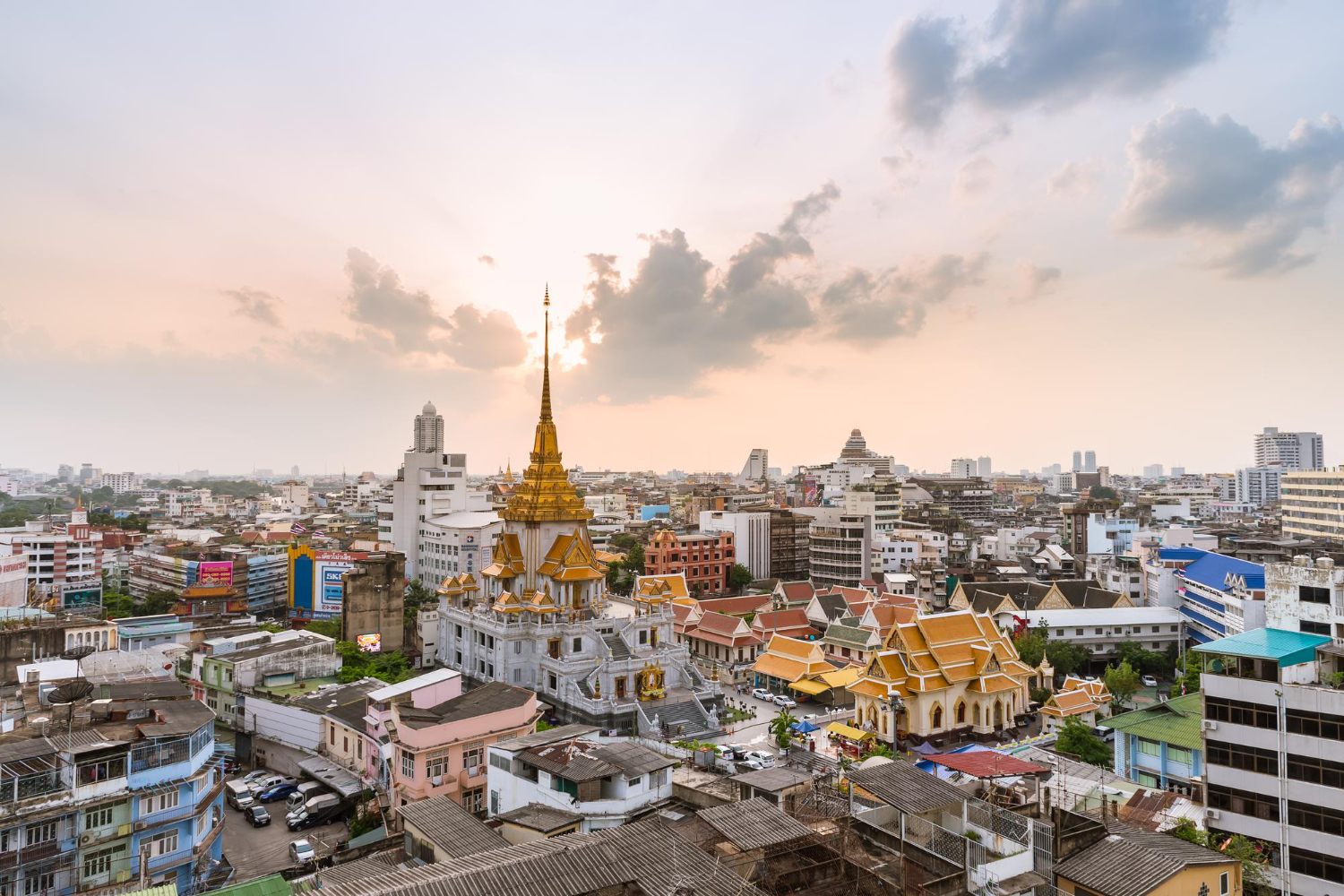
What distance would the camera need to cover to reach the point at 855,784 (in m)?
15.7

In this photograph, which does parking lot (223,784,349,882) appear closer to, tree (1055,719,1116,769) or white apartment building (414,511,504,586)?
tree (1055,719,1116,769)

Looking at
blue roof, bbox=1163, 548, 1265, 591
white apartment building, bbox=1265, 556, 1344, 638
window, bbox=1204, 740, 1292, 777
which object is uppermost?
white apartment building, bbox=1265, 556, 1344, 638

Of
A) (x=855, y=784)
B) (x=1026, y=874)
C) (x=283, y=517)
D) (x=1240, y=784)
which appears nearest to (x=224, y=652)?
(x=855, y=784)

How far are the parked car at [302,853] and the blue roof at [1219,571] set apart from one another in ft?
139

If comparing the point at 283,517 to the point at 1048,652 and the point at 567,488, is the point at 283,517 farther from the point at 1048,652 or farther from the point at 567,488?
the point at 1048,652

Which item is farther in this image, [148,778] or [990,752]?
[990,752]

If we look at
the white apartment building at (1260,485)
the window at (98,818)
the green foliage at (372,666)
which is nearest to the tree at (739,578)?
the green foliage at (372,666)

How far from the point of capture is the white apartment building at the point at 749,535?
228ft

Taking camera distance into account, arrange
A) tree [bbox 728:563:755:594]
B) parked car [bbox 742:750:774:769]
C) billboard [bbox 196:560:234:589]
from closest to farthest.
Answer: parked car [bbox 742:750:774:769] < billboard [bbox 196:560:234:589] < tree [bbox 728:563:755:594]

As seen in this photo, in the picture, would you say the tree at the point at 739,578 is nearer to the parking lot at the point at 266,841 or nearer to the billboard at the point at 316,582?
the billboard at the point at 316,582

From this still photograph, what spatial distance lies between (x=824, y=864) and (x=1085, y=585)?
44.2 m

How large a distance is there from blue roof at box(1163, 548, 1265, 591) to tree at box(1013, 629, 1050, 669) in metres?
9.79

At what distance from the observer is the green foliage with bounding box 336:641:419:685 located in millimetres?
36594

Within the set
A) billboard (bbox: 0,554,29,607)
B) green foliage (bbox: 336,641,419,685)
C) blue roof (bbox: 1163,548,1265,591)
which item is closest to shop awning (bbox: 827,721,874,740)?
green foliage (bbox: 336,641,419,685)
